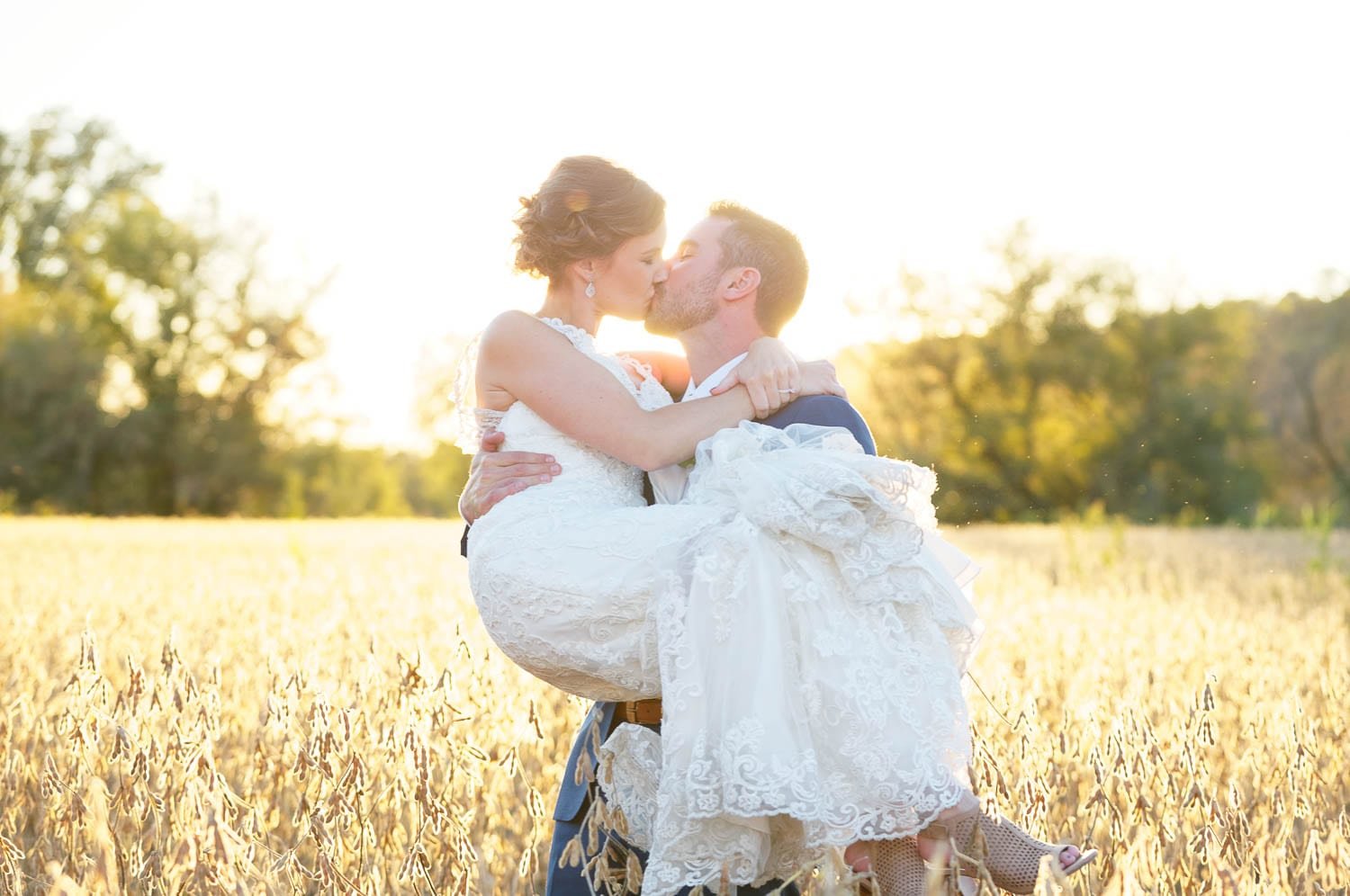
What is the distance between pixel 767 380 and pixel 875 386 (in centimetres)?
4388

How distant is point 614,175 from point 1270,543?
20.0 meters

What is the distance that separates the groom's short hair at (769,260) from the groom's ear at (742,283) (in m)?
0.02

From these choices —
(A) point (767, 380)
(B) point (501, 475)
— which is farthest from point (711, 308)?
(B) point (501, 475)

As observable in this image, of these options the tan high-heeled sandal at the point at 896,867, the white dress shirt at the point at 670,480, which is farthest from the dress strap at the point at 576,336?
the tan high-heeled sandal at the point at 896,867

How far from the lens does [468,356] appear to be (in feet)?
13.4

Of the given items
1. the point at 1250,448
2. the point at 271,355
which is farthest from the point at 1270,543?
the point at 271,355

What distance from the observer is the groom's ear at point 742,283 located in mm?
3893

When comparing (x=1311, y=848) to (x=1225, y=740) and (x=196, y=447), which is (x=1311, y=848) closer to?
(x=1225, y=740)

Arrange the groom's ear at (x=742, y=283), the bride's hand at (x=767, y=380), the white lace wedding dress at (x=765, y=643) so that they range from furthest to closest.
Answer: the groom's ear at (x=742, y=283)
the bride's hand at (x=767, y=380)
the white lace wedding dress at (x=765, y=643)

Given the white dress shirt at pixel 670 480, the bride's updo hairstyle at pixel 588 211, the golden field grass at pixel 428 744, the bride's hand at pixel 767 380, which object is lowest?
the golden field grass at pixel 428 744

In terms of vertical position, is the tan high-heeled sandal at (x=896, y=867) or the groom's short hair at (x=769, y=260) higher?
the groom's short hair at (x=769, y=260)

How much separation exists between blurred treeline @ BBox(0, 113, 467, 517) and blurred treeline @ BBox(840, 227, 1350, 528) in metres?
19.2

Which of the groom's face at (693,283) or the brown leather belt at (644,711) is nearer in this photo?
the brown leather belt at (644,711)

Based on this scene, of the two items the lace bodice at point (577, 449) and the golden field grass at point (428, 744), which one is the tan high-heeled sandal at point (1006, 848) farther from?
the lace bodice at point (577, 449)
